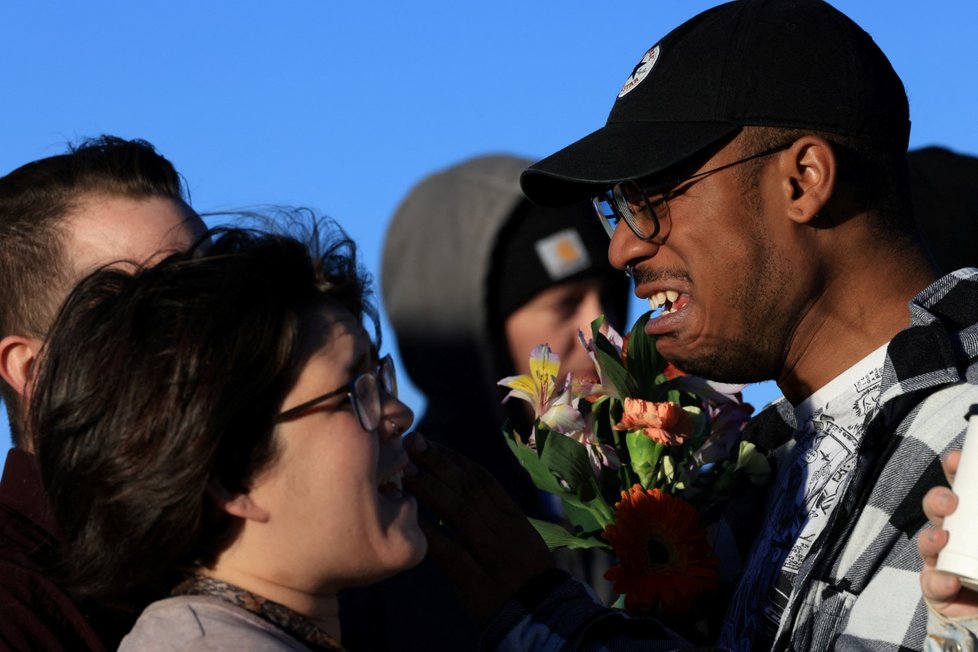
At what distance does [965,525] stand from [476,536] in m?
1.12

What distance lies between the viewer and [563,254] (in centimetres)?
445

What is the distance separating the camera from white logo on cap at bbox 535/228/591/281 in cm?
440

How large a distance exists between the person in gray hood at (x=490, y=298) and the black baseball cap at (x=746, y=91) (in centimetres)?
137

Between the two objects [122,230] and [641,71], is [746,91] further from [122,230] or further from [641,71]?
[122,230]

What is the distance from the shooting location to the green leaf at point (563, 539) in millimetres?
2787

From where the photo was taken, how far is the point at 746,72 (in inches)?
105

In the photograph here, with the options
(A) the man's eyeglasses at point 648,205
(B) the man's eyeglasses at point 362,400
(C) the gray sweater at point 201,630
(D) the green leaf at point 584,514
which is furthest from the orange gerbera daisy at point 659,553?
(C) the gray sweater at point 201,630

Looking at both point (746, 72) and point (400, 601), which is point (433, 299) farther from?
point (746, 72)

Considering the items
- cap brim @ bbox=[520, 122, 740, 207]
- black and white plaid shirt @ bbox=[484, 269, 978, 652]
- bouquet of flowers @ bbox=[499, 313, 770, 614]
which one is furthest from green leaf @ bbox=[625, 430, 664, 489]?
cap brim @ bbox=[520, 122, 740, 207]

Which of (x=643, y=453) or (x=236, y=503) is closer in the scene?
(x=236, y=503)

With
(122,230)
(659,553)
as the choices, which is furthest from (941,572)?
(122,230)

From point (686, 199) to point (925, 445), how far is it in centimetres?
78

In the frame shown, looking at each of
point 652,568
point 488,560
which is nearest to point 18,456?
point 488,560

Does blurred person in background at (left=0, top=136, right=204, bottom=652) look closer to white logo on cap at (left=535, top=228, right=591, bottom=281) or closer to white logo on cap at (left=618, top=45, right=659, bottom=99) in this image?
white logo on cap at (left=618, top=45, right=659, bottom=99)
